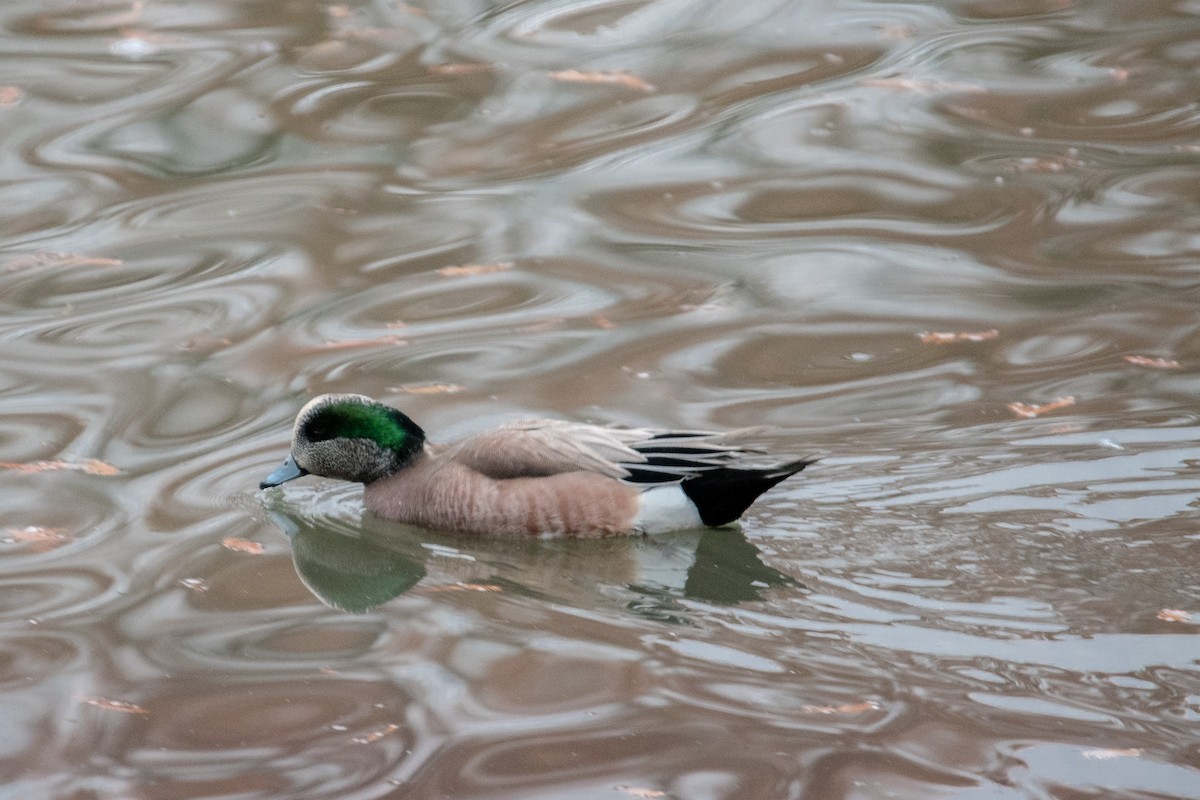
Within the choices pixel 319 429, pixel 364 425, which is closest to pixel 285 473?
pixel 319 429

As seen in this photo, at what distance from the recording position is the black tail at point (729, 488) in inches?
226

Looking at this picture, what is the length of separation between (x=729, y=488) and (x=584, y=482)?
0.54 meters

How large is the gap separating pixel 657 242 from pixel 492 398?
2.01 m

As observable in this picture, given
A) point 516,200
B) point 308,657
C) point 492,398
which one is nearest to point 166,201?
point 516,200

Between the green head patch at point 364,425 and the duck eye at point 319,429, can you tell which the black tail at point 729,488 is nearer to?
the green head patch at point 364,425

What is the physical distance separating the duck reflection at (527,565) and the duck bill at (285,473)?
0.12 m

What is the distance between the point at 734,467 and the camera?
230 inches

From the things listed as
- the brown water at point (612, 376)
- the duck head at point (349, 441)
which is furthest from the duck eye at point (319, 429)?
the brown water at point (612, 376)

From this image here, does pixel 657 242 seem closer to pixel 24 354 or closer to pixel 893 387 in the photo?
pixel 893 387

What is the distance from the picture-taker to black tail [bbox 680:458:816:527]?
5.75 meters

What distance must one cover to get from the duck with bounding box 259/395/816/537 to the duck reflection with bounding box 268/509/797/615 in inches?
2.6

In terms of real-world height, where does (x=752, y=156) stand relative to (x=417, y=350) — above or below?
above

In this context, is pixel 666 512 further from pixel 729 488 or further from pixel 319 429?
pixel 319 429

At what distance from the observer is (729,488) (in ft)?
19.1
